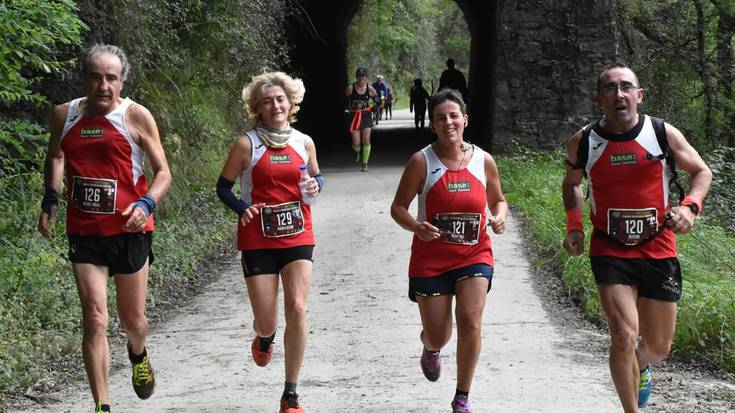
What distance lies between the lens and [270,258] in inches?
238

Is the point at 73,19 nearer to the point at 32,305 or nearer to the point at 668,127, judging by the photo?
the point at 32,305

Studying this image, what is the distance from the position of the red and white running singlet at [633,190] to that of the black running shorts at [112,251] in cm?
251

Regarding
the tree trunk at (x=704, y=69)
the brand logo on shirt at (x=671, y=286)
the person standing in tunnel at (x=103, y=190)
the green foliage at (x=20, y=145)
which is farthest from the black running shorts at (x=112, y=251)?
the tree trunk at (x=704, y=69)

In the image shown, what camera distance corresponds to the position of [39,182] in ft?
30.3

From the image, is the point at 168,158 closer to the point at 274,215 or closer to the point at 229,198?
the point at 229,198

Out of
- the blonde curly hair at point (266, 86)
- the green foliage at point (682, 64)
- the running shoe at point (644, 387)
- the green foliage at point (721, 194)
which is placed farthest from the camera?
the green foliage at point (682, 64)

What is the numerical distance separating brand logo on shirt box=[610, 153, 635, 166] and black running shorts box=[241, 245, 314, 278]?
1760 mm

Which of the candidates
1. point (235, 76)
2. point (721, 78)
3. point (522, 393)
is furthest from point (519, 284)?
point (721, 78)

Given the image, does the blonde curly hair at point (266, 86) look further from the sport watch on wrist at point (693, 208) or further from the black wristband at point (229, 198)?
the sport watch on wrist at point (693, 208)

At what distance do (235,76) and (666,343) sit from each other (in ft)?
38.0

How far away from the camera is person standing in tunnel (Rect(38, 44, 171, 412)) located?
559cm

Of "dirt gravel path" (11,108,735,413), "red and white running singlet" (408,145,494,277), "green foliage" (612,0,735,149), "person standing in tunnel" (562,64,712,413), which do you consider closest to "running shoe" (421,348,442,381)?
"dirt gravel path" (11,108,735,413)

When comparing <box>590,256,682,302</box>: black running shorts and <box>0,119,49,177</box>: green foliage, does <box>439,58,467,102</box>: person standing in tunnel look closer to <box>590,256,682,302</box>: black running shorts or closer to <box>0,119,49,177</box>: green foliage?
<box>0,119,49,177</box>: green foliage

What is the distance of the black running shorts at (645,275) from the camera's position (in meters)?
5.52
